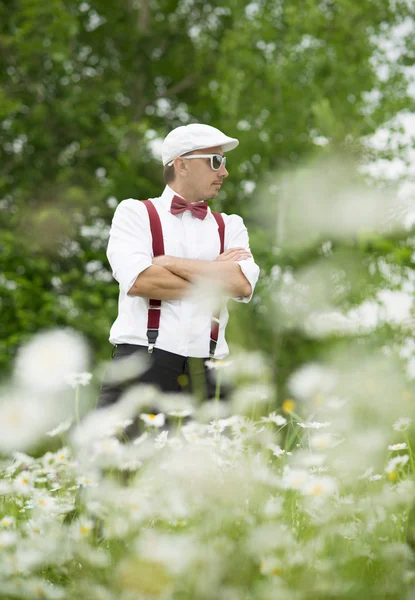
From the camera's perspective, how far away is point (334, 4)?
→ 38.2 feet

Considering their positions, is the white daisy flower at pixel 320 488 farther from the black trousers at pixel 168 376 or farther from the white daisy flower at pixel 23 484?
the black trousers at pixel 168 376

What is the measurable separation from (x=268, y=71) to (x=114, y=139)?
3295 mm

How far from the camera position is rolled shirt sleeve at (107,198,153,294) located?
318cm

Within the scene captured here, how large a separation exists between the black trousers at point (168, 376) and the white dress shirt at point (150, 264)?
0.10 feet

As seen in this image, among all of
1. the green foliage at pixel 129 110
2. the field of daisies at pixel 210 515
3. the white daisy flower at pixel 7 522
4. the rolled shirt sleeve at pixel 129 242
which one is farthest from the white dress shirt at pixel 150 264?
the green foliage at pixel 129 110

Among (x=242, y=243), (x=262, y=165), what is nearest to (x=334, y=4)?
(x=262, y=165)

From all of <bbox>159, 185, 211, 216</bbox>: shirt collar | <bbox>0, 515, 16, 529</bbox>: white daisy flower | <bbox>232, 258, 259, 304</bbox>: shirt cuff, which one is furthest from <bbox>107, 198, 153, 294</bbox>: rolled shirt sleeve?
<bbox>0, 515, 16, 529</bbox>: white daisy flower

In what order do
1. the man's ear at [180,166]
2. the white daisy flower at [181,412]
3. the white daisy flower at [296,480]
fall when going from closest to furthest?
the white daisy flower at [296,480] < the white daisy flower at [181,412] < the man's ear at [180,166]

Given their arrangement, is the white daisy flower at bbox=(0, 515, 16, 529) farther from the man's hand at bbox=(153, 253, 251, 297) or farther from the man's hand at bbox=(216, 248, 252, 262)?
the man's hand at bbox=(216, 248, 252, 262)

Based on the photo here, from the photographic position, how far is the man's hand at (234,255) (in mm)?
3354

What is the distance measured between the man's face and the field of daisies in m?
1.02

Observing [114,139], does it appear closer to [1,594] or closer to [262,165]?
[262,165]

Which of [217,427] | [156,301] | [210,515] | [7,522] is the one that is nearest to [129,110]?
[156,301]

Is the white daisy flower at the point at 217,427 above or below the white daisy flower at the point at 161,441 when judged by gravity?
above
